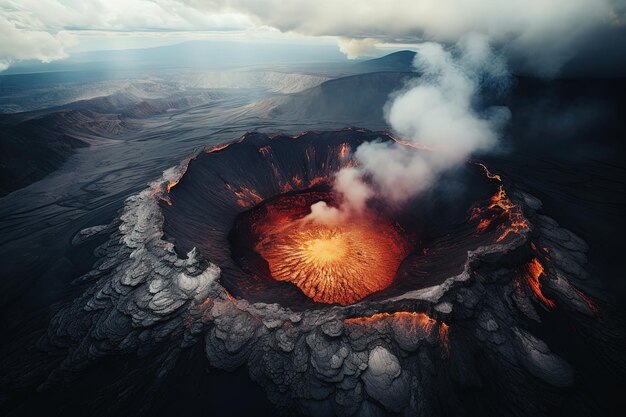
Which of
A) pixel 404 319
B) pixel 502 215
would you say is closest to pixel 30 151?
pixel 404 319

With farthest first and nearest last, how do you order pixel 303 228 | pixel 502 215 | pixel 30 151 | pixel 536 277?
pixel 30 151 → pixel 303 228 → pixel 502 215 → pixel 536 277

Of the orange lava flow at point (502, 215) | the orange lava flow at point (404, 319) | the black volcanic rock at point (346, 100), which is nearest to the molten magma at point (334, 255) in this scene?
the orange lava flow at point (404, 319)

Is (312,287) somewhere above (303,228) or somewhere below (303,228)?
above

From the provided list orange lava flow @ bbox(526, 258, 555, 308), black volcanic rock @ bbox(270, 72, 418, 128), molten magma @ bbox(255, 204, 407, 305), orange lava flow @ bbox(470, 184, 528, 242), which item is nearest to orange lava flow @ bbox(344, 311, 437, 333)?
molten magma @ bbox(255, 204, 407, 305)

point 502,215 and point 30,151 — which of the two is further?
point 30,151

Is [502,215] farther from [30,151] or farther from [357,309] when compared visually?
[30,151]

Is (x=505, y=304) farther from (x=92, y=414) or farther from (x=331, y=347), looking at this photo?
(x=92, y=414)

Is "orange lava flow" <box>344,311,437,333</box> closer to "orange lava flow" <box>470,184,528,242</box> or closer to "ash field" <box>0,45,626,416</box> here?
"ash field" <box>0,45,626,416</box>
